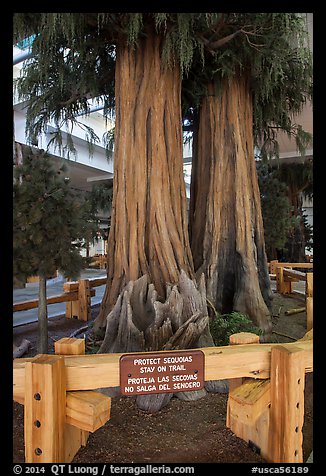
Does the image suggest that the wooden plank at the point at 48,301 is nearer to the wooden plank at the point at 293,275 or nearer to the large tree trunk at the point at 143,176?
the large tree trunk at the point at 143,176

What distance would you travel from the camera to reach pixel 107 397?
91 centimetres

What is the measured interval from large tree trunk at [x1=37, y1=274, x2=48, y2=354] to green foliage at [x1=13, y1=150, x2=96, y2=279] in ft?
0.20

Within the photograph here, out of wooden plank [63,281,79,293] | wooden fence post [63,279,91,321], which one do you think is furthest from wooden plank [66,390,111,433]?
wooden fence post [63,279,91,321]

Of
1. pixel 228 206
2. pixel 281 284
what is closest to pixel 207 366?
pixel 228 206

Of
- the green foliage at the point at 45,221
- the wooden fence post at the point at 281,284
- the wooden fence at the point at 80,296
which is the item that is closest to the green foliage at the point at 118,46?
the green foliage at the point at 45,221

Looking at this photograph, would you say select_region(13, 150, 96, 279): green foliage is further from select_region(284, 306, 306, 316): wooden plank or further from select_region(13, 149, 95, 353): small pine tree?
select_region(284, 306, 306, 316): wooden plank

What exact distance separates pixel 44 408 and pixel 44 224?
0.56 m

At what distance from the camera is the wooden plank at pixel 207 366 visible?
0.92 metres

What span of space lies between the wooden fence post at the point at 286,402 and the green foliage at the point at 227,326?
0.68 metres

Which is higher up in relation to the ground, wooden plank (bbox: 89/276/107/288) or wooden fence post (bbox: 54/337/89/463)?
wooden plank (bbox: 89/276/107/288)

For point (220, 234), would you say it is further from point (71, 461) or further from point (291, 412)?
point (71, 461)

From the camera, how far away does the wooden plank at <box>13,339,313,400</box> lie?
0.92 meters

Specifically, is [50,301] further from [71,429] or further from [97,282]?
[71,429]

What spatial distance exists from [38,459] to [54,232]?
67 cm
